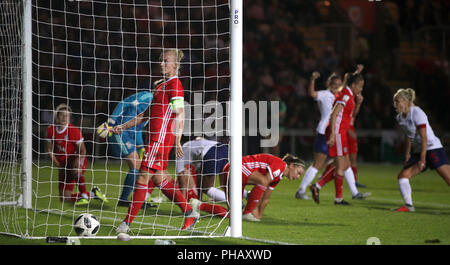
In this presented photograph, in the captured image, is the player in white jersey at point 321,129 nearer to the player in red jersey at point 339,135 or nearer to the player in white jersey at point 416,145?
the player in red jersey at point 339,135

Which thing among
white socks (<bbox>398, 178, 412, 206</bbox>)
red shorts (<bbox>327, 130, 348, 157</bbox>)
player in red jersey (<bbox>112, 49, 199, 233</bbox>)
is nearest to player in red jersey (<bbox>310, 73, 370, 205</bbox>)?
red shorts (<bbox>327, 130, 348, 157</bbox>)

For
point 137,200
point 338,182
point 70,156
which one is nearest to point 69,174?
point 70,156

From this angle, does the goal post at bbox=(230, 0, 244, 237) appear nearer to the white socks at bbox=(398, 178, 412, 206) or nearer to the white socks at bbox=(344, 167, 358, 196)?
the white socks at bbox=(398, 178, 412, 206)

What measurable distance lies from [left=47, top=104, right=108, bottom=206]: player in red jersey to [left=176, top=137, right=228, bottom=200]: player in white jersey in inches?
46.7

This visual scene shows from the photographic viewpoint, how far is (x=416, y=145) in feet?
30.6

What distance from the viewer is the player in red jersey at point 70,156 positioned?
937 cm

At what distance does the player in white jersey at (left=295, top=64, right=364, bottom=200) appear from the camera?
10570 mm

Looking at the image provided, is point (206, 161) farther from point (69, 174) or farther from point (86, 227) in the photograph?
point (86, 227)

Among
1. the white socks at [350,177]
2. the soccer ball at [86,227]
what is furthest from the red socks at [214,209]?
the white socks at [350,177]

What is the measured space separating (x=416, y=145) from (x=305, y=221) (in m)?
2.26

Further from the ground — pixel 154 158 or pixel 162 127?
pixel 162 127

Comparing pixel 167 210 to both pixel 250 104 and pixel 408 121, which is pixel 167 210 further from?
pixel 250 104

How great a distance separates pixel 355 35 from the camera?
73.5 feet

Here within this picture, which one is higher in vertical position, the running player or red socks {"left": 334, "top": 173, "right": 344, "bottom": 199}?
the running player
